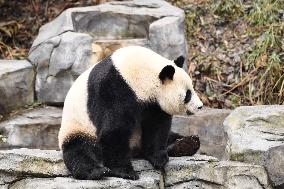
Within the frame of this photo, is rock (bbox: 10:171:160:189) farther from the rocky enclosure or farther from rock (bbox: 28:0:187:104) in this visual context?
rock (bbox: 28:0:187:104)

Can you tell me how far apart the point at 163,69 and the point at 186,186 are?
1.16m

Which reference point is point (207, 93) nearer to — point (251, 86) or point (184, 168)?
point (251, 86)

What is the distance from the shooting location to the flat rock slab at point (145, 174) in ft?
17.0

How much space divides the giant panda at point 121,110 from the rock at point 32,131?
7.53 ft

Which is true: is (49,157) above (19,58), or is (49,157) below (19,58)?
above

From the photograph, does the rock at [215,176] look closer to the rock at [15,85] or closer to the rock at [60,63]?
the rock at [60,63]

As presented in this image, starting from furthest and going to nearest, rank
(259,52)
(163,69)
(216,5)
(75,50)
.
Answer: (216,5) → (259,52) → (75,50) → (163,69)

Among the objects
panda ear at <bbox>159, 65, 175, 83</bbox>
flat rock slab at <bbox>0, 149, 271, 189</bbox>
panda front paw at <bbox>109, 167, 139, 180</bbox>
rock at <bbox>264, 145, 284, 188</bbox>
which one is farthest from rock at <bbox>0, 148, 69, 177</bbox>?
rock at <bbox>264, 145, 284, 188</bbox>

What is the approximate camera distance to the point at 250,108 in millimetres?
6559

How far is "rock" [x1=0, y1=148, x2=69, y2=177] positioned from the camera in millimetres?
5359

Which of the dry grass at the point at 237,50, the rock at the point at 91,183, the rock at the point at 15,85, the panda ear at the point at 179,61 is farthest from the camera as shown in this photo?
the dry grass at the point at 237,50

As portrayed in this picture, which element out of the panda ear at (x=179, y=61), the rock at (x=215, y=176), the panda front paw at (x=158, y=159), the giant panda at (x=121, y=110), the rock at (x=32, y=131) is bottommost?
the rock at (x=32, y=131)

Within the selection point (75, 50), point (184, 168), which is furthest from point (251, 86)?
point (184, 168)

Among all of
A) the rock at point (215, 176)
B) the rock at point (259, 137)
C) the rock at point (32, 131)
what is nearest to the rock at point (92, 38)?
the rock at point (32, 131)
